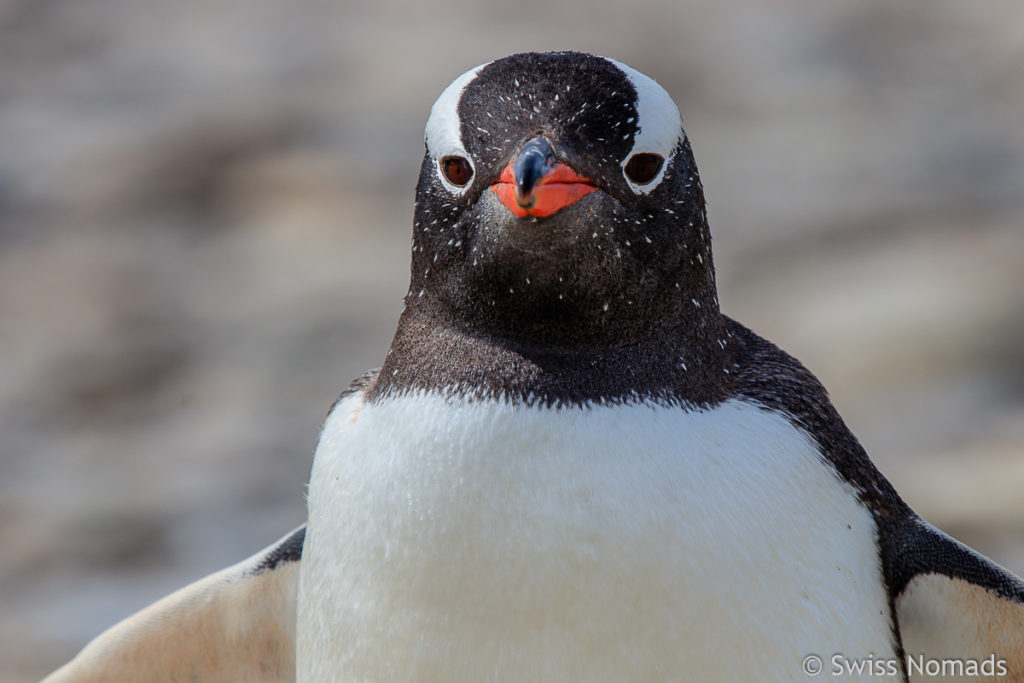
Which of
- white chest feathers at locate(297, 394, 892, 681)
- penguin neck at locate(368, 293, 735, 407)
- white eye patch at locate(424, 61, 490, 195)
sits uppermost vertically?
white eye patch at locate(424, 61, 490, 195)

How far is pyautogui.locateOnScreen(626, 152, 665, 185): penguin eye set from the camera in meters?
1.63

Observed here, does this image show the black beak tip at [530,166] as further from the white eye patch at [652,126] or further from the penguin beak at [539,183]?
the white eye patch at [652,126]

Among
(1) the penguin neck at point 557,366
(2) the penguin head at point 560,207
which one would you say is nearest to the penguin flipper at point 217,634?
(1) the penguin neck at point 557,366

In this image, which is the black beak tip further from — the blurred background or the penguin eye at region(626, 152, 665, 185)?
the blurred background

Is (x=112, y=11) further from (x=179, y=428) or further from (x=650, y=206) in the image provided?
(x=650, y=206)

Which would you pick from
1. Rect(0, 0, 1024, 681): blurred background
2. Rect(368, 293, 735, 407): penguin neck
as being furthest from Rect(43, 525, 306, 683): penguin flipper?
Rect(0, 0, 1024, 681): blurred background

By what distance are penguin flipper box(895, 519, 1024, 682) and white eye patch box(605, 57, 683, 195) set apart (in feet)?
2.19

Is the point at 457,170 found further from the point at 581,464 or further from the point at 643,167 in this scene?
the point at 581,464

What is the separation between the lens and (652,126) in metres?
1.65

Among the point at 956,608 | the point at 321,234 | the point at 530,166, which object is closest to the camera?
the point at 530,166

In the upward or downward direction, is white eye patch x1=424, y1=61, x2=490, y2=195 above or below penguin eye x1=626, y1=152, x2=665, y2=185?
above

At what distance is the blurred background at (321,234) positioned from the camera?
4.47 metres

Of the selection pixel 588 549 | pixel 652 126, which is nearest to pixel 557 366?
pixel 588 549

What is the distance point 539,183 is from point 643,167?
0.63ft
